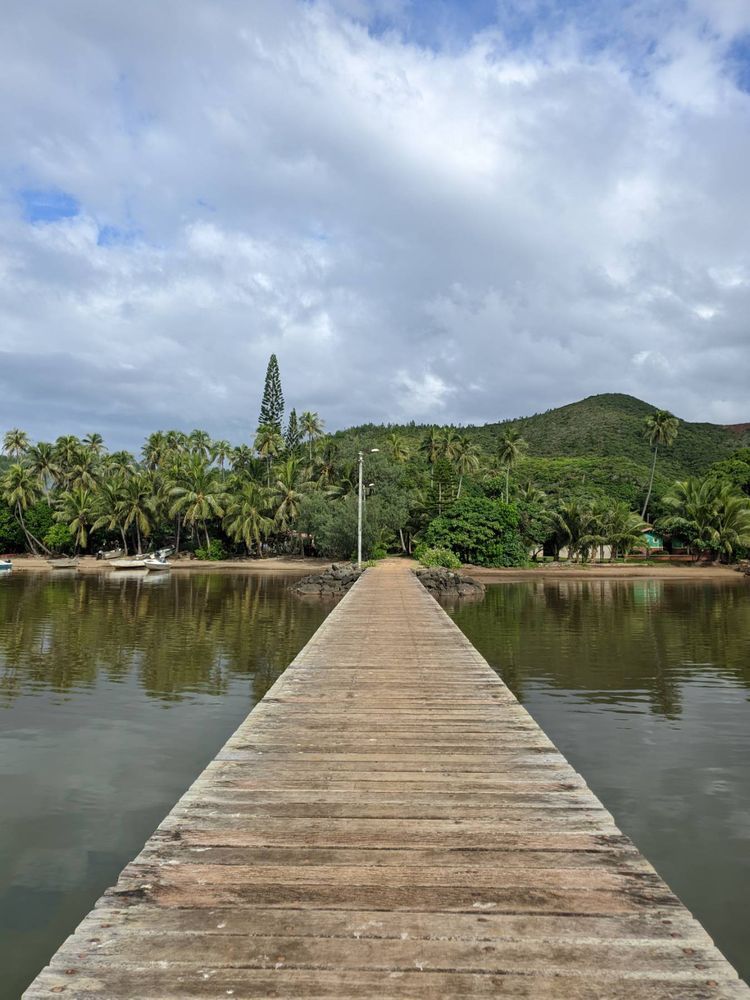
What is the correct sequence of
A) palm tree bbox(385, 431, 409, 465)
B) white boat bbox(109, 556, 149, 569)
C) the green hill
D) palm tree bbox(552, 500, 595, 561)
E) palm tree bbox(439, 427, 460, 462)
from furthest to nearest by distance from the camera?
the green hill → palm tree bbox(385, 431, 409, 465) → palm tree bbox(439, 427, 460, 462) → palm tree bbox(552, 500, 595, 561) → white boat bbox(109, 556, 149, 569)

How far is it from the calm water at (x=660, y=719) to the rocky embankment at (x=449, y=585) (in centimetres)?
744

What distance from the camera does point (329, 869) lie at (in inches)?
153

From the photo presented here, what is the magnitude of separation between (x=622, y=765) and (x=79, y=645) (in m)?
14.1

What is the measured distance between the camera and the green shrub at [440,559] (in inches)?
1704

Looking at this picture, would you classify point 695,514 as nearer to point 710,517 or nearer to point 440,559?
point 710,517

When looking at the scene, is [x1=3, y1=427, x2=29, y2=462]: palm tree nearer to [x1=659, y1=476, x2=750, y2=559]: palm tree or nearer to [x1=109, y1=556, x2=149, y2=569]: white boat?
[x1=109, y1=556, x2=149, y2=569]: white boat

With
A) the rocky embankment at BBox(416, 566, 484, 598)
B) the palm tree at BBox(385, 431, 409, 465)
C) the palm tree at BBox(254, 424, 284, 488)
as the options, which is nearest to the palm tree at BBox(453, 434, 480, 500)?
the palm tree at BBox(385, 431, 409, 465)

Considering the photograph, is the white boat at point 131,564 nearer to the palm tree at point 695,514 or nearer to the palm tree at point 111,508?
the palm tree at point 111,508

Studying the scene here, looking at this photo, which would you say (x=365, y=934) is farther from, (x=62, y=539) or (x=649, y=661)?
(x=62, y=539)

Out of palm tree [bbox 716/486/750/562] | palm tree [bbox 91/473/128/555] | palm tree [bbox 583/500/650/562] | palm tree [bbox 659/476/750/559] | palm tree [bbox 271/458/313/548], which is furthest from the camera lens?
palm tree [bbox 91/473/128/555]

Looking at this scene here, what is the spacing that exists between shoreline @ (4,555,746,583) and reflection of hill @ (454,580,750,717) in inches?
→ 432

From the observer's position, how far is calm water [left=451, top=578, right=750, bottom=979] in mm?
6242

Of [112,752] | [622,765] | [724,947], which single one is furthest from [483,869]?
[112,752]

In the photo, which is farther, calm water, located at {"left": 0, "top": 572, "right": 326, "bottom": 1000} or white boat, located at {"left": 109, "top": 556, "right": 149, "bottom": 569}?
white boat, located at {"left": 109, "top": 556, "right": 149, "bottom": 569}
